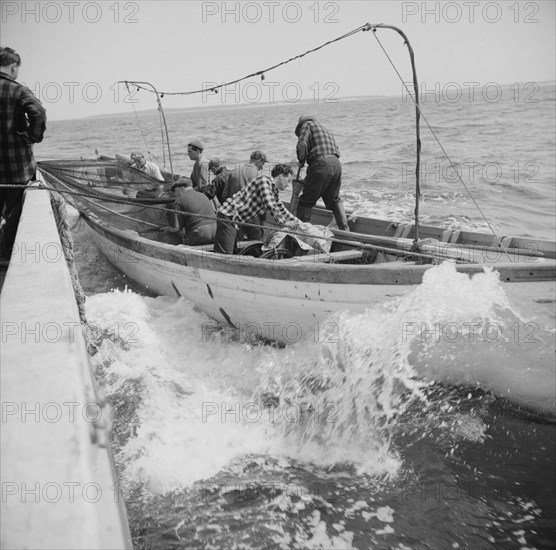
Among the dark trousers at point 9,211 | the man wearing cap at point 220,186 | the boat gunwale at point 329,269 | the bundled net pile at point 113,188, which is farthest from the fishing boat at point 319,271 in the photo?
the bundled net pile at point 113,188

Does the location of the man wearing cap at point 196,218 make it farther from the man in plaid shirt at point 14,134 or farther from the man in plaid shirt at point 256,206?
the man in plaid shirt at point 14,134

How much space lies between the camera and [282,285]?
503 cm

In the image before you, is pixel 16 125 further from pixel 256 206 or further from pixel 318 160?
pixel 318 160

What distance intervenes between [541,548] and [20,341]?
3.34 m

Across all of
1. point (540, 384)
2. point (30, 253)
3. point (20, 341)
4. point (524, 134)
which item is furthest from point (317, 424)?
point (524, 134)

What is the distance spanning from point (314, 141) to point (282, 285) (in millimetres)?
2613

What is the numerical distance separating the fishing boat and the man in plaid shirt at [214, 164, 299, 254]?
11.5 inches

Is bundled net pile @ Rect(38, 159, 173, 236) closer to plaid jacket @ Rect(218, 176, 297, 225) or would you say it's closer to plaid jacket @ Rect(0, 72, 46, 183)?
plaid jacket @ Rect(218, 176, 297, 225)

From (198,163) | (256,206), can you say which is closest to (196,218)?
(256,206)

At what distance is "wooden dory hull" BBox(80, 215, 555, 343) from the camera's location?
13.7 feet

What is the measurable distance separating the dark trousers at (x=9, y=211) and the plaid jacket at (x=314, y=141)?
3.62 meters

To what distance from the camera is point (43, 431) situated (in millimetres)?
1117

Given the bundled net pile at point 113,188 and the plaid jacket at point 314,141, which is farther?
the bundled net pile at point 113,188

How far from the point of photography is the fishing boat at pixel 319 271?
4.33 metres
